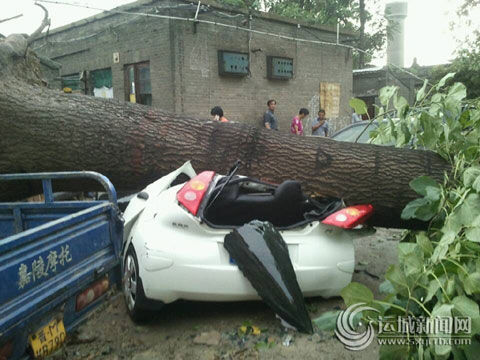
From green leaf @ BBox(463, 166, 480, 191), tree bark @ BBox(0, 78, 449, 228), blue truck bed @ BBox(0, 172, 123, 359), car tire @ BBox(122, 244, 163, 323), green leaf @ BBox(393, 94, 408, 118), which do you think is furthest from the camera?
tree bark @ BBox(0, 78, 449, 228)

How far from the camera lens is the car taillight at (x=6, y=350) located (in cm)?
180

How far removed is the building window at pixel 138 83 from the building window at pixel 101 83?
3.27 ft

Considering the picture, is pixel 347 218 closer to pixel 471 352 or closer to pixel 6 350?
pixel 471 352

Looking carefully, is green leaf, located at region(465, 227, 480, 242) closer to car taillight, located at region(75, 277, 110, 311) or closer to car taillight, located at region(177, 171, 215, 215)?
car taillight, located at region(177, 171, 215, 215)

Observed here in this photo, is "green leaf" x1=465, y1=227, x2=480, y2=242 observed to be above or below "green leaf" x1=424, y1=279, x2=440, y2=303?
above

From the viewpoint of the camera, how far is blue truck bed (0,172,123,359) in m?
1.89

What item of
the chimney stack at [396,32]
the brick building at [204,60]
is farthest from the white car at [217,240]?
the chimney stack at [396,32]

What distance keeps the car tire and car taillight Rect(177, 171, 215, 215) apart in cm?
56

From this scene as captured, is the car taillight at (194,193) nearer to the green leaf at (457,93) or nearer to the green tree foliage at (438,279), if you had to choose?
the green tree foliage at (438,279)

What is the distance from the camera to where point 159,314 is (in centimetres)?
332

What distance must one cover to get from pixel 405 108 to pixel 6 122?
11.5 ft

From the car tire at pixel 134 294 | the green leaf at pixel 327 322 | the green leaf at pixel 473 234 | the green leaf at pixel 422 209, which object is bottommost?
the car tire at pixel 134 294

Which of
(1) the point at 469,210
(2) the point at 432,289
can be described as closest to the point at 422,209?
(1) the point at 469,210

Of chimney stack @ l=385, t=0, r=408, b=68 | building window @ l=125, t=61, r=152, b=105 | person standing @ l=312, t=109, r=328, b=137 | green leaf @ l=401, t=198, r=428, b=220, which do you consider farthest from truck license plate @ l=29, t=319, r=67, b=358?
chimney stack @ l=385, t=0, r=408, b=68
